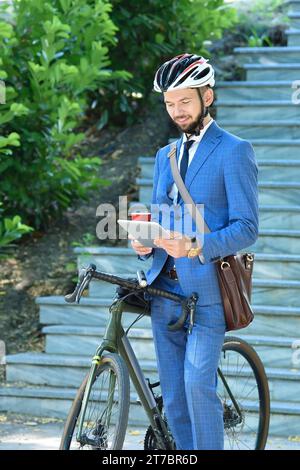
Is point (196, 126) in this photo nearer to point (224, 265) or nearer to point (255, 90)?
point (224, 265)

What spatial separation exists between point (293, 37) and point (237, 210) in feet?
18.0

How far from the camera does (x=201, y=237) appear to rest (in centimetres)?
468

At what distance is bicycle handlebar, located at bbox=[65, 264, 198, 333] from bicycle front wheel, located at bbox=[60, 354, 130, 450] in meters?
0.29

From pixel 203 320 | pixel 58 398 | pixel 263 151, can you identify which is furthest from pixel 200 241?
pixel 263 151

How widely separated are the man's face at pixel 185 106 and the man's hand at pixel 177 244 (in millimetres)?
511

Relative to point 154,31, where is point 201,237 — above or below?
below

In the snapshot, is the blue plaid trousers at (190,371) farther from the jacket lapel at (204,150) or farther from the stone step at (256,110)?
the stone step at (256,110)

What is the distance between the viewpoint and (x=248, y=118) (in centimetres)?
929

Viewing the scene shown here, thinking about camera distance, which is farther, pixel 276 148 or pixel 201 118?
pixel 276 148

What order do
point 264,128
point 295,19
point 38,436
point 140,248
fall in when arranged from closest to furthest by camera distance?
point 140,248 < point 38,436 < point 264,128 < point 295,19

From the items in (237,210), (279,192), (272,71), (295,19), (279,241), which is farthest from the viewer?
(295,19)

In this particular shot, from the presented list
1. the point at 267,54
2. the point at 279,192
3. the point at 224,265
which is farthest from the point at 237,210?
the point at 267,54

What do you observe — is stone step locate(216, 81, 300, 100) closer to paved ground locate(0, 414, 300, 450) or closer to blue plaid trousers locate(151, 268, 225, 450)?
paved ground locate(0, 414, 300, 450)

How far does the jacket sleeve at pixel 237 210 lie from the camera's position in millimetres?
4699
